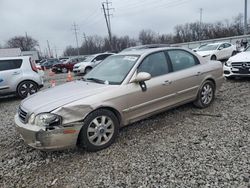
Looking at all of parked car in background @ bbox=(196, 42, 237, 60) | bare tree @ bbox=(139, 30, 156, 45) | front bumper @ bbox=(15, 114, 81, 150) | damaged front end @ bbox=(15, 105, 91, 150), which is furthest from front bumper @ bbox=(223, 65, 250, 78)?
bare tree @ bbox=(139, 30, 156, 45)

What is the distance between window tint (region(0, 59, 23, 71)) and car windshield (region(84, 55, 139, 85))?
491cm

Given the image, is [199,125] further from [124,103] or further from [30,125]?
[30,125]

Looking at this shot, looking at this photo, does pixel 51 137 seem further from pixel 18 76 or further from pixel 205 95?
pixel 18 76

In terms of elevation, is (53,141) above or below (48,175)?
above

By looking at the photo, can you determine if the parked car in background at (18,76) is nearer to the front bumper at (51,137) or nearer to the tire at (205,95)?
the front bumper at (51,137)

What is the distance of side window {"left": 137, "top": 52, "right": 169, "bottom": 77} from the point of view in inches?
171

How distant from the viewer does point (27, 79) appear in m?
8.64

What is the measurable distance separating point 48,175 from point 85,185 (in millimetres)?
621

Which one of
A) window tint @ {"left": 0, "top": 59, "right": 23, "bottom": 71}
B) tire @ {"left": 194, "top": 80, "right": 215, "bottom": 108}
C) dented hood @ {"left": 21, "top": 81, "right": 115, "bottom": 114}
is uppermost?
window tint @ {"left": 0, "top": 59, "right": 23, "bottom": 71}

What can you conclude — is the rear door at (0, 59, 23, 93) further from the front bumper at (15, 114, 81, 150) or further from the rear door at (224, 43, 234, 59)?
the rear door at (224, 43, 234, 59)

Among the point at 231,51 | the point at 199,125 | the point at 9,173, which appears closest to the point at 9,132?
the point at 9,173

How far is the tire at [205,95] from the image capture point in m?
5.30

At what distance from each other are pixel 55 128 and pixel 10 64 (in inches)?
247

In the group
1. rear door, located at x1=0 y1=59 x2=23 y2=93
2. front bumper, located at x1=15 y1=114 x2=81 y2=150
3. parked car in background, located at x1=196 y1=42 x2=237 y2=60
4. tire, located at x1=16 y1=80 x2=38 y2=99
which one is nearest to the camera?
front bumper, located at x1=15 y1=114 x2=81 y2=150
